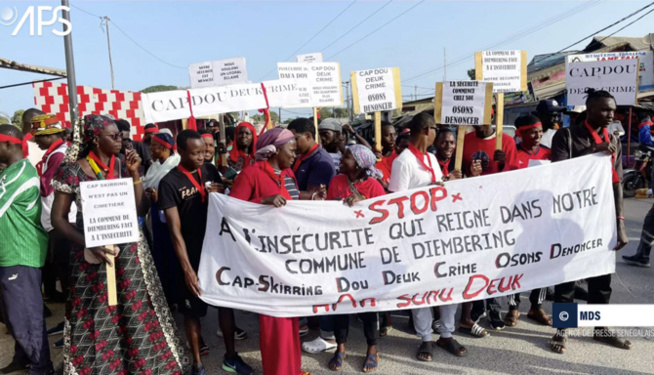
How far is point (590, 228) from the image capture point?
3.72 meters

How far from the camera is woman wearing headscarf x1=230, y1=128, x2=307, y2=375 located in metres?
3.20

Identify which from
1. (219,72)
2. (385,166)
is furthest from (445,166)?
(219,72)

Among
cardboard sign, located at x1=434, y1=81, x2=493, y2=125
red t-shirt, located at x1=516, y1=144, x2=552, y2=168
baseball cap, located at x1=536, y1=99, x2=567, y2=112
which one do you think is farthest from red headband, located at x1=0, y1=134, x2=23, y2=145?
baseball cap, located at x1=536, y1=99, x2=567, y2=112

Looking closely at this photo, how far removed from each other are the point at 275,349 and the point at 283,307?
0.30m

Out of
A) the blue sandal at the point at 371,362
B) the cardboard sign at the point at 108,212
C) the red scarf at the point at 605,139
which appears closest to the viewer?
the cardboard sign at the point at 108,212

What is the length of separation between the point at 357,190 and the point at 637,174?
33.1ft

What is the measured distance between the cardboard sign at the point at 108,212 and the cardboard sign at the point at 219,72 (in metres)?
4.54

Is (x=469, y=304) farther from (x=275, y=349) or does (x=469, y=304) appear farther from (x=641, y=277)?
(x=641, y=277)

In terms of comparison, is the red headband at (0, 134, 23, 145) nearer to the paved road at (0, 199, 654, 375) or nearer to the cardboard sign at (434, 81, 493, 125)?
the paved road at (0, 199, 654, 375)

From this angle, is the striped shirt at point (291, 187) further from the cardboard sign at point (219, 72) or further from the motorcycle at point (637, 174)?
the motorcycle at point (637, 174)

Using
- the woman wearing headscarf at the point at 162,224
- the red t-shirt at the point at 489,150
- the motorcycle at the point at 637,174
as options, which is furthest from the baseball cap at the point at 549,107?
the motorcycle at the point at 637,174

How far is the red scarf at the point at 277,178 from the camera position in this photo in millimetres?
3291

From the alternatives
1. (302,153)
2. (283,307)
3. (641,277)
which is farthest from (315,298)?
(641,277)

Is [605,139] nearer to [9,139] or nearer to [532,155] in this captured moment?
[532,155]
